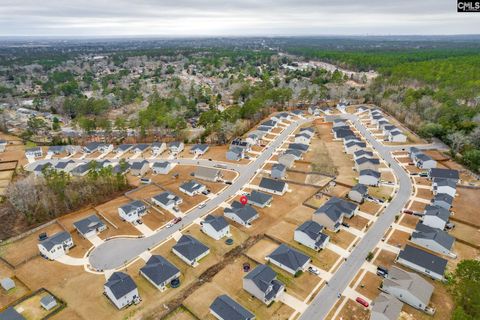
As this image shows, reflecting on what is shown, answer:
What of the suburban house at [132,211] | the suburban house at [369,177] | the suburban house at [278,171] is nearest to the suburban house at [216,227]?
the suburban house at [132,211]

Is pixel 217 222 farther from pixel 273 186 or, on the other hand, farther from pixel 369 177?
pixel 369 177

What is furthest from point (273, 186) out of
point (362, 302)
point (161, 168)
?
point (362, 302)

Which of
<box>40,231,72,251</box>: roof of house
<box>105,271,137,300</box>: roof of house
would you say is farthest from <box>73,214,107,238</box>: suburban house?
<box>105,271,137,300</box>: roof of house

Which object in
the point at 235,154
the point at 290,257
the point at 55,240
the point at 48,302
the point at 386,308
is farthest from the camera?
the point at 235,154

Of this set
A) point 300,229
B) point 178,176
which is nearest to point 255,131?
point 178,176

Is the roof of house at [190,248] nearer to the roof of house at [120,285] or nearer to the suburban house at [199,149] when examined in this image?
the roof of house at [120,285]

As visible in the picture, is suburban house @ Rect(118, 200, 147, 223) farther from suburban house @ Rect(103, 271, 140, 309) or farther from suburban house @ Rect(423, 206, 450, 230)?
suburban house @ Rect(423, 206, 450, 230)
